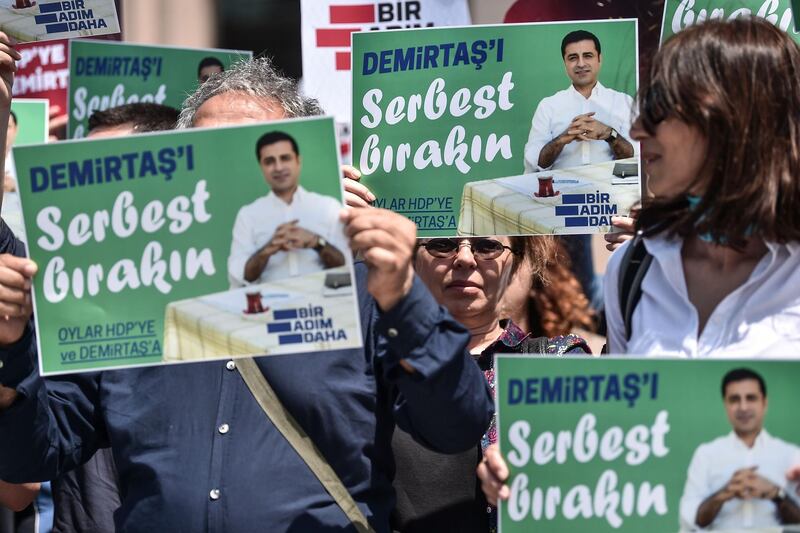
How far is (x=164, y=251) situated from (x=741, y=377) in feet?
3.52

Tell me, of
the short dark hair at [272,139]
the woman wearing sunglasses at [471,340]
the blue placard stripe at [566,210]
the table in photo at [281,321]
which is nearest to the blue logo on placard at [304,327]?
the table in photo at [281,321]

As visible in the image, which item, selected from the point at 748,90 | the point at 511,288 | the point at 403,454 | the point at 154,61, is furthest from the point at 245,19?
the point at 748,90

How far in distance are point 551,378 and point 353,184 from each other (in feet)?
3.22

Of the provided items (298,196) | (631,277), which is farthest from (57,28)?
(631,277)

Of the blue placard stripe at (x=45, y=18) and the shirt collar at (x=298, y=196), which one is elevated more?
the blue placard stripe at (x=45, y=18)

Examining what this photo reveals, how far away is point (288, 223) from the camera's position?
2389 millimetres

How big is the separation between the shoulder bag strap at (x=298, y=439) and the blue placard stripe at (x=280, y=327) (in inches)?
13.2

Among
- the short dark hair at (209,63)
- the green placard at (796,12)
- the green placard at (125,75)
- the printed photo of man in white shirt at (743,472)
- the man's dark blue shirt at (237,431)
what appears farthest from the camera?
the green placard at (125,75)

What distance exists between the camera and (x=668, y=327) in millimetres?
2395

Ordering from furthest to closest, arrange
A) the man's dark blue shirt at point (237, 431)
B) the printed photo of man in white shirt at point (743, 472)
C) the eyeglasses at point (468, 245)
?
the eyeglasses at point (468, 245)
the man's dark blue shirt at point (237, 431)
the printed photo of man in white shirt at point (743, 472)

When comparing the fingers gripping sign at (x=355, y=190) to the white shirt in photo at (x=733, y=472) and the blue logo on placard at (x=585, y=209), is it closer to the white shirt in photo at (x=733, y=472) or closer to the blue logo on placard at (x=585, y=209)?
the blue logo on placard at (x=585, y=209)

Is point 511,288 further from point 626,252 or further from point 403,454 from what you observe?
point 626,252

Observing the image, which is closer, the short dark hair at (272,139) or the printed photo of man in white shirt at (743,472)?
the printed photo of man in white shirt at (743,472)

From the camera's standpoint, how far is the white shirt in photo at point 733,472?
7.18 ft
